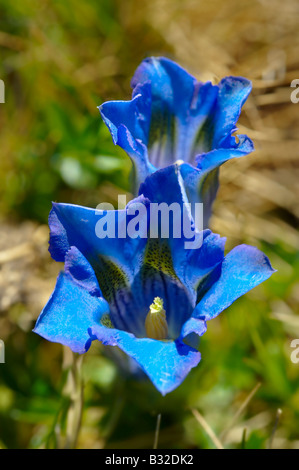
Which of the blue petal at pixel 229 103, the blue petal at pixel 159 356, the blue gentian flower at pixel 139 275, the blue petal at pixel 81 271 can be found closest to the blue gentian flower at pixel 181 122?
the blue petal at pixel 229 103

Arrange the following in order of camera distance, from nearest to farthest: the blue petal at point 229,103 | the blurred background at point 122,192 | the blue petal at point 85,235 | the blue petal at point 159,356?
the blue petal at point 159,356, the blue petal at point 85,235, the blue petal at point 229,103, the blurred background at point 122,192

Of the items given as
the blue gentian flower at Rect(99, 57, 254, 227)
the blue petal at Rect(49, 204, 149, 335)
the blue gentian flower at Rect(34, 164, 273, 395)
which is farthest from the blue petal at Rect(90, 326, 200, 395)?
the blue gentian flower at Rect(99, 57, 254, 227)

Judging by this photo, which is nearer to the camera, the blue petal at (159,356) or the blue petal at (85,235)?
the blue petal at (159,356)

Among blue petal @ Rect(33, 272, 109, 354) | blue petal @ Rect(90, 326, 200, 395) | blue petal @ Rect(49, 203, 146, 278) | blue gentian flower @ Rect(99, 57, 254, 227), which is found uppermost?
blue gentian flower @ Rect(99, 57, 254, 227)

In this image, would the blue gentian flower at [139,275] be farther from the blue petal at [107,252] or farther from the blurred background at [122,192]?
the blurred background at [122,192]

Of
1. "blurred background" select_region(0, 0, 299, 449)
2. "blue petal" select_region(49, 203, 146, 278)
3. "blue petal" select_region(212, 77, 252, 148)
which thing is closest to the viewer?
"blue petal" select_region(49, 203, 146, 278)

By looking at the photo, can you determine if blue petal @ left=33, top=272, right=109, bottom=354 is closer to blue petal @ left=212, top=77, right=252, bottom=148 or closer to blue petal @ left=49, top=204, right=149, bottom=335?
blue petal @ left=49, top=204, right=149, bottom=335

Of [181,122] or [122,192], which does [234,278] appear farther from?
[122,192]
